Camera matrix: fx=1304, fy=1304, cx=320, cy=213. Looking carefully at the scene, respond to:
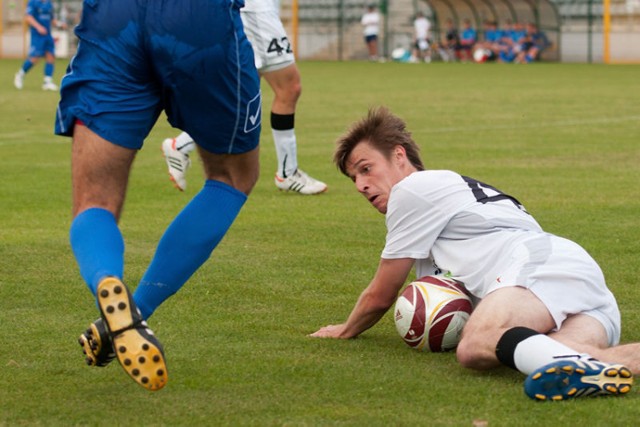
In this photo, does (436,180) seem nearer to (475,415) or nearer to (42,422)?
(475,415)

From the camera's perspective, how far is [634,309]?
5.57 meters

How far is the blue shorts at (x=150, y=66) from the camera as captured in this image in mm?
4094

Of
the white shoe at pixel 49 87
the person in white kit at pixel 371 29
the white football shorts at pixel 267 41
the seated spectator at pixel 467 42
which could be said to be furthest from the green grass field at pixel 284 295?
the person in white kit at pixel 371 29

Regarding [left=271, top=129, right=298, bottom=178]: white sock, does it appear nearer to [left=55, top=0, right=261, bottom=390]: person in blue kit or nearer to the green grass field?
the green grass field

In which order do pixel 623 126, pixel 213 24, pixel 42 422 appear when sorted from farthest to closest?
pixel 623 126, pixel 213 24, pixel 42 422

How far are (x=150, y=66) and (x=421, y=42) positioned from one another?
37771 millimetres

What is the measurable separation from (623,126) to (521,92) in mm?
7353

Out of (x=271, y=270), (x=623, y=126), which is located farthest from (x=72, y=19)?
(x=271, y=270)

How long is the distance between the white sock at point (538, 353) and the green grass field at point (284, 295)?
100 millimetres

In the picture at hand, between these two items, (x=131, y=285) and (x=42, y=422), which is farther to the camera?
(x=131, y=285)

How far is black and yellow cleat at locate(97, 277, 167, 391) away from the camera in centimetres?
370

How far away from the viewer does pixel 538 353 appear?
416cm

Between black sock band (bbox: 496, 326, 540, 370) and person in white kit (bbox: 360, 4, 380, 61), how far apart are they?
38.3m

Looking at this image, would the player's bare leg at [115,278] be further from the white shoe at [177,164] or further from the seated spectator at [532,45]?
the seated spectator at [532,45]
